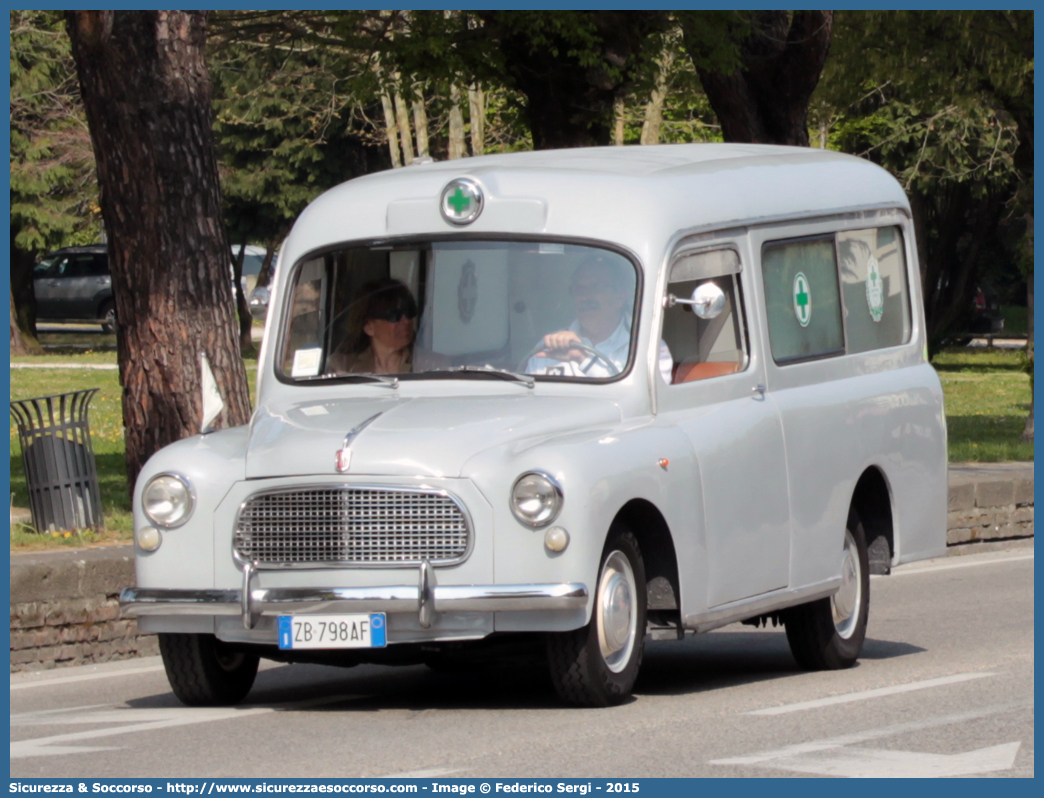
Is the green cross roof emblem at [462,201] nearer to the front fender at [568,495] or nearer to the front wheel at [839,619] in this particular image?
the front fender at [568,495]

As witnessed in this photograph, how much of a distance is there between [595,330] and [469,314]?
57 centimetres

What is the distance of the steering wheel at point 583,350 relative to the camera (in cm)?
882

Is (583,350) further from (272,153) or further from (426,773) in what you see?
(272,153)

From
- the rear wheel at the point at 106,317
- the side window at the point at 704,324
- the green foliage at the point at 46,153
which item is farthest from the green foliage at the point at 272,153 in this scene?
the side window at the point at 704,324

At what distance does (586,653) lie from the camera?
800 cm

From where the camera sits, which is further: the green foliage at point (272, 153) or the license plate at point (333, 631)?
the green foliage at point (272, 153)

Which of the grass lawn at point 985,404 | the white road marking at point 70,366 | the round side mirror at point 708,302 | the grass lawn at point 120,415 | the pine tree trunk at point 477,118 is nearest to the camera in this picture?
the round side mirror at point 708,302

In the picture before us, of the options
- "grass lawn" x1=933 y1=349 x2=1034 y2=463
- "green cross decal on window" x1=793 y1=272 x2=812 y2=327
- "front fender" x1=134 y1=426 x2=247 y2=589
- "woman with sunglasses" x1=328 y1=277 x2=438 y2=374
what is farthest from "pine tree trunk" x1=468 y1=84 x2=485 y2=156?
"front fender" x1=134 y1=426 x2=247 y2=589

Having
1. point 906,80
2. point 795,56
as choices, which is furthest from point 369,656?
point 906,80

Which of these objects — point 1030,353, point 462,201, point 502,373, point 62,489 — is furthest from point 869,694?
point 1030,353

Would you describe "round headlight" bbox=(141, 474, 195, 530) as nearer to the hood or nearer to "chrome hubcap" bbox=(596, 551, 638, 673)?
the hood

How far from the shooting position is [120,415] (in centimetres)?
2702

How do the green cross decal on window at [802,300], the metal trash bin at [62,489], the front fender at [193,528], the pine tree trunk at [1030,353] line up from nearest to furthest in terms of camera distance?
the front fender at [193,528]
the green cross decal on window at [802,300]
the metal trash bin at [62,489]
the pine tree trunk at [1030,353]

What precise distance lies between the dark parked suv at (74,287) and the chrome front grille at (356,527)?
51.7 meters
